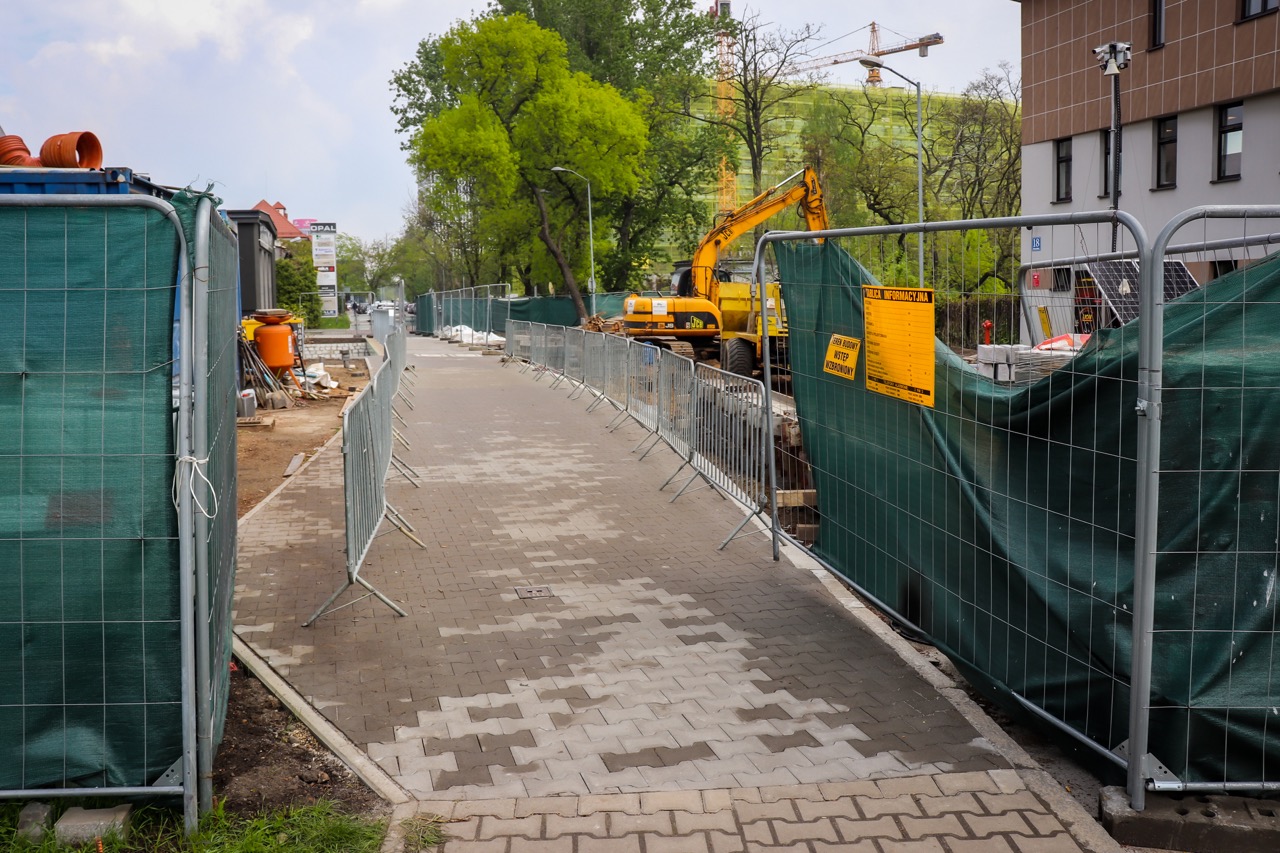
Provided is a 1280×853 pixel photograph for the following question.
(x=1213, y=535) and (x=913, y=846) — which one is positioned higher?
(x=1213, y=535)

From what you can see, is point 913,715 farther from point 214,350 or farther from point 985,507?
point 214,350

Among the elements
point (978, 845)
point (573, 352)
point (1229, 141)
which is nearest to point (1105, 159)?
point (1229, 141)

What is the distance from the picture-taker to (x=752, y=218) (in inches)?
1063

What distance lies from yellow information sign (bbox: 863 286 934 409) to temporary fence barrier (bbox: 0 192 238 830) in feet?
11.1

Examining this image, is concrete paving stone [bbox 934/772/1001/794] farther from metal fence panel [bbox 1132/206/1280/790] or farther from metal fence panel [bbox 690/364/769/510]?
metal fence panel [bbox 690/364/769/510]

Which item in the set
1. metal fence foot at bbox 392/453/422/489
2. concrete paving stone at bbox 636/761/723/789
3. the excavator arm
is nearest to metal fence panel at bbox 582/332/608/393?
the excavator arm

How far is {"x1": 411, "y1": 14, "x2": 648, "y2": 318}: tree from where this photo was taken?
157 feet

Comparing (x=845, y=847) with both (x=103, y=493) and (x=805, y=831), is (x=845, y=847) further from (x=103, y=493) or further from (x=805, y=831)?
(x=103, y=493)

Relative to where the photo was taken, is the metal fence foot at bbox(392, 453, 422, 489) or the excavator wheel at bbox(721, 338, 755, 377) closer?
the metal fence foot at bbox(392, 453, 422, 489)

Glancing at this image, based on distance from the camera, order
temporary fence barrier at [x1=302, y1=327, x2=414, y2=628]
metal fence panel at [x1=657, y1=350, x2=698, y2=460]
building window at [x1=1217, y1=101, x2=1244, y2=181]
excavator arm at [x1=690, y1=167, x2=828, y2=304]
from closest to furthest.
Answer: temporary fence barrier at [x1=302, y1=327, x2=414, y2=628] → metal fence panel at [x1=657, y1=350, x2=698, y2=460] → excavator arm at [x1=690, y1=167, x2=828, y2=304] → building window at [x1=1217, y1=101, x2=1244, y2=181]

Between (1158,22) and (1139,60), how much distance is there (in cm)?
109

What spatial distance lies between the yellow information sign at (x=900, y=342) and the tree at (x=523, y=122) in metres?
43.1

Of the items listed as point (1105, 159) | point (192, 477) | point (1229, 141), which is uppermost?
point (1105, 159)

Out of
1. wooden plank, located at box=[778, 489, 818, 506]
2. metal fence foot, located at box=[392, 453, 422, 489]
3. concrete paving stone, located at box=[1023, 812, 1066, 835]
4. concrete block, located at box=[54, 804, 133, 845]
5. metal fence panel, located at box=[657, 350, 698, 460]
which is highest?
metal fence panel, located at box=[657, 350, 698, 460]
